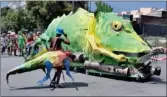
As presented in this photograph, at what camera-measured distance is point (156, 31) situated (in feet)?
112

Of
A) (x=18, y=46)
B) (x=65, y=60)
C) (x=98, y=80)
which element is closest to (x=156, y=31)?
(x=18, y=46)

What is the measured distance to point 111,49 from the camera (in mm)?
12250

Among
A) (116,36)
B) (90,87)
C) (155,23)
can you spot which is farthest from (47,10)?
(90,87)

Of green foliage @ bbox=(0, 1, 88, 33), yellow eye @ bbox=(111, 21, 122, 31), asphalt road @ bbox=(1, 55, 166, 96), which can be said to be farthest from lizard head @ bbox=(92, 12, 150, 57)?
green foliage @ bbox=(0, 1, 88, 33)

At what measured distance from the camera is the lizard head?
11.8 m

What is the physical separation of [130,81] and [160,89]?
1506 millimetres

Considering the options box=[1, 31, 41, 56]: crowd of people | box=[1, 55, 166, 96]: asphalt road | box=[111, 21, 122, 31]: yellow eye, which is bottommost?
box=[1, 55, 166, 96]: asphalt road

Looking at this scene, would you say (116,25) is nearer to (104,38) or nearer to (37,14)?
Answer: (104,38)

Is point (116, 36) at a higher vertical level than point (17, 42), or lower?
higher

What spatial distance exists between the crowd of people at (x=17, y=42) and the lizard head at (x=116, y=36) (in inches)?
327

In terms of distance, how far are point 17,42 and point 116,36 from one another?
12486mm

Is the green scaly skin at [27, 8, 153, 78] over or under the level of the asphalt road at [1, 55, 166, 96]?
over

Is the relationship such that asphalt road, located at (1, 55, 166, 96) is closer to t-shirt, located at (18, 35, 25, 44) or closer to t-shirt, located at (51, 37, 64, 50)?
t-shirt, located at (51, 37, 64, 50)

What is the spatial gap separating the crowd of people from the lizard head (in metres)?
8.31
